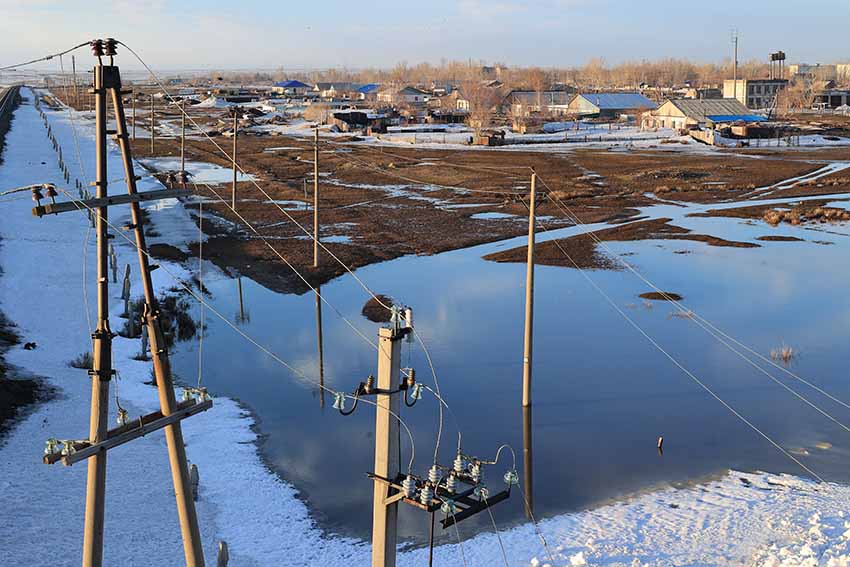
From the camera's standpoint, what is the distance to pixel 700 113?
8631 cm

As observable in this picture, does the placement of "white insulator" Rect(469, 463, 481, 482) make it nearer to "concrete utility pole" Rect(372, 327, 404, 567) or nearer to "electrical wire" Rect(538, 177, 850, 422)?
"concrete utility pole" Rect(372, 327, 404, 567)

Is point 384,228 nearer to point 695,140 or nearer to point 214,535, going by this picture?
point 214,535

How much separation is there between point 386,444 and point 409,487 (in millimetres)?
429

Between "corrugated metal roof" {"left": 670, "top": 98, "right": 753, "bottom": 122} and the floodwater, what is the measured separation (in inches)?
2248

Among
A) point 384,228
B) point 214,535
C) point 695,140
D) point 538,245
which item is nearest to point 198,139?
point 695,140

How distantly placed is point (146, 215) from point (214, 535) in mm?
31546

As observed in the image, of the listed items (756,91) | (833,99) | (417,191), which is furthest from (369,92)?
(417,191)

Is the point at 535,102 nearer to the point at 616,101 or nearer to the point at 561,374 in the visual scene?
the point at 616,101

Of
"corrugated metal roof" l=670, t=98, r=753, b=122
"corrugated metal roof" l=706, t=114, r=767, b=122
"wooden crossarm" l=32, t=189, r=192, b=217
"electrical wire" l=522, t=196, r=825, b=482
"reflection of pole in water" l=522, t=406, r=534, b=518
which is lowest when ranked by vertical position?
"reflection of pole in water" l=522, t=406, r=534, b=518

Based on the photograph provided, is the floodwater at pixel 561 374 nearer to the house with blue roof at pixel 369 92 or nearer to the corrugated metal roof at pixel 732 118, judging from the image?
the corrugated metal roof at pixel 732 118

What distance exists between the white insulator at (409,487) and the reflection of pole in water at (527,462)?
6539 millimetres

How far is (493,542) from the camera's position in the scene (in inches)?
507

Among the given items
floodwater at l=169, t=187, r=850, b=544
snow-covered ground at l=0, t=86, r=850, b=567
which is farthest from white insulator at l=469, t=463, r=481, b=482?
floodwater at l=169, t=187, r=850, b=544

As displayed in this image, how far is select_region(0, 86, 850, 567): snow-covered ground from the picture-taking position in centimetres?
1234
